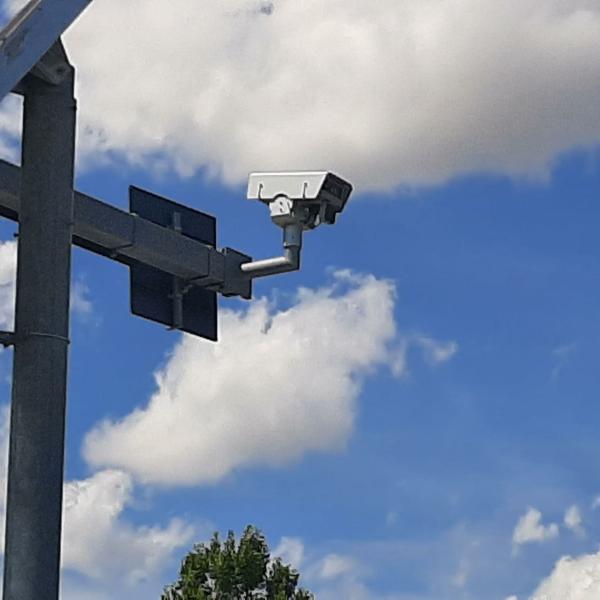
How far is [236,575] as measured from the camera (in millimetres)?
35031

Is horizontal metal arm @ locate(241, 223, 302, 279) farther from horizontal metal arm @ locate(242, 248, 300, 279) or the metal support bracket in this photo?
the metal support bracket

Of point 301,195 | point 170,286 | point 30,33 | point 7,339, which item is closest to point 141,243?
point 170,286

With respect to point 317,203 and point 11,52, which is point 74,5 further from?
point 317,203

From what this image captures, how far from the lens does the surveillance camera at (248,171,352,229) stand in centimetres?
1113

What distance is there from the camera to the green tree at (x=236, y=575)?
3494cm

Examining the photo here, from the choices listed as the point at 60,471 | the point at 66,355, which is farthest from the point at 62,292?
the point at 60,471

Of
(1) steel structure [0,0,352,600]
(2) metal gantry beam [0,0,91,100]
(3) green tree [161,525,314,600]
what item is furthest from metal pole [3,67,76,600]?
(3) green tree [161,525,314,600]

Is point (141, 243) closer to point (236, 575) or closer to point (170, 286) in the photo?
point (170, 286)

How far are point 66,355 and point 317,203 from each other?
7.72 ft

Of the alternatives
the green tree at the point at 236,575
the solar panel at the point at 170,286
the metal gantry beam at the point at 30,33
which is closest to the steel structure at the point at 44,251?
the metal gantry beam at the point at 30,33

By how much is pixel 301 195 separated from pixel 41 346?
2.41 meters


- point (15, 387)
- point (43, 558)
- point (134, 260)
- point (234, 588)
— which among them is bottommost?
point (43, 558)

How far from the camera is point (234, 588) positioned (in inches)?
1384

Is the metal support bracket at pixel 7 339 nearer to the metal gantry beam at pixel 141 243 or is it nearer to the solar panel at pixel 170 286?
the metal gantry beam at pixel 141 243
